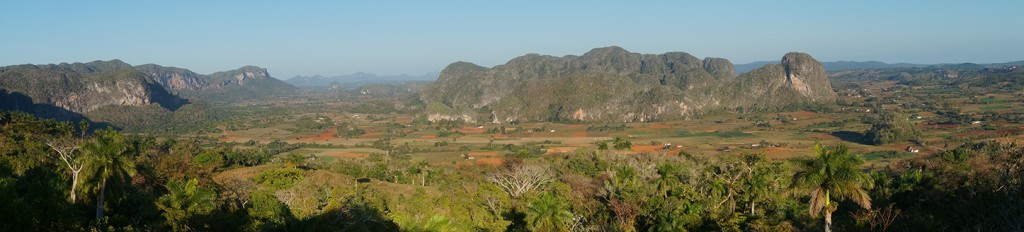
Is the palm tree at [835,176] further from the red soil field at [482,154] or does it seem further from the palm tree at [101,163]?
the red soil field at [482,154]

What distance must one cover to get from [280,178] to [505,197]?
17760 millimetres

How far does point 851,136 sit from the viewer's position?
10638 cm

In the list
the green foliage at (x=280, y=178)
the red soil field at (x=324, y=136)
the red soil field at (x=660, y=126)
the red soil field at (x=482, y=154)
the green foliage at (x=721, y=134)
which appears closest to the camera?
the green foliage at (x=280, y=178)

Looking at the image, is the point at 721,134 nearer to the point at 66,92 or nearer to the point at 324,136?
the point at 324,136

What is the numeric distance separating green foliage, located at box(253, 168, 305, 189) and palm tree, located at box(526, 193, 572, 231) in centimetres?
2086

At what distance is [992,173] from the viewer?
35.1 m

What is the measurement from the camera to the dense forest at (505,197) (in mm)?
24734

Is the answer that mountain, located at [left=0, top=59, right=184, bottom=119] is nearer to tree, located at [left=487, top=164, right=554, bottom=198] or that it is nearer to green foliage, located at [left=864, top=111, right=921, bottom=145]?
tree, located at [left=487, top=164, right=554, bottom=198]

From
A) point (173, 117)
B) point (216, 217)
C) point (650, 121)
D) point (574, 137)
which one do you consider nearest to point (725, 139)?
point (574, 137)

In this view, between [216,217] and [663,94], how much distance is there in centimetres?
15564

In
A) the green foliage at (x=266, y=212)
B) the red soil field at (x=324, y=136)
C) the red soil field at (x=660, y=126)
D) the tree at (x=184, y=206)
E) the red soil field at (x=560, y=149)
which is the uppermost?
the tree at (x=184, y=206)

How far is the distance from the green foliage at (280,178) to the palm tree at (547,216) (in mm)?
20856

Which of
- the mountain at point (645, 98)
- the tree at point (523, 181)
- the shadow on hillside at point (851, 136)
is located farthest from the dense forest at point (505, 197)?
the mountain at point (645, 98)

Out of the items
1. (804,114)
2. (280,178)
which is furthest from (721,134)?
(280,178)
